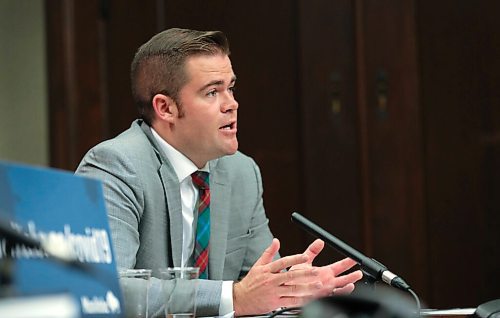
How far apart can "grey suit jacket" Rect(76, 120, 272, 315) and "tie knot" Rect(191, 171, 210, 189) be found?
22 millimetres

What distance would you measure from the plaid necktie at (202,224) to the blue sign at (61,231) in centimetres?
101

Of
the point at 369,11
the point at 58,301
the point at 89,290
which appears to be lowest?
the point at 89,290

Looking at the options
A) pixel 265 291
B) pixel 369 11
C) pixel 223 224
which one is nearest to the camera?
pixel 265 291

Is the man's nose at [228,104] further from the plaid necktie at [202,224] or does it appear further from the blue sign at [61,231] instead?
the blue sign at [61,231]

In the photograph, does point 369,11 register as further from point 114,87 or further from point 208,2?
point 114,87

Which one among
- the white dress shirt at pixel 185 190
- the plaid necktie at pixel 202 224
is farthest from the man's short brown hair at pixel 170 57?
the plaid necktie at pixel 202 224

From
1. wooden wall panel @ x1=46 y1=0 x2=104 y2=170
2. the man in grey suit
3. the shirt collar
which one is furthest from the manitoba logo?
wooden wall panel @ x1=46 y1=0 x2=104 y2=170

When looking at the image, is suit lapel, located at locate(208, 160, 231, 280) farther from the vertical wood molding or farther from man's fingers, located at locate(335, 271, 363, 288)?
the vertical wood molding

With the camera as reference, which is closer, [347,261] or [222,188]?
[347,261]

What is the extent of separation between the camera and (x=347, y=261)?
209cm

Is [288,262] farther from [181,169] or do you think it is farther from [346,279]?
[181,169]

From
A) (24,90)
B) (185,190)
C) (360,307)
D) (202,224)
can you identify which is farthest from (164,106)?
(360,307)

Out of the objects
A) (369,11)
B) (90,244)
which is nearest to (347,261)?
(90,244)

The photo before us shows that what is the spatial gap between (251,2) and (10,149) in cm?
115
